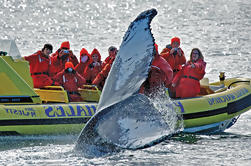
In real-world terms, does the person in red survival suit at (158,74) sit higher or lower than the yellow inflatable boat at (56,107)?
higher

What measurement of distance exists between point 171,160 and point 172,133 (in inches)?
88.1

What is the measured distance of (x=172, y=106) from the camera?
9664 millimetres

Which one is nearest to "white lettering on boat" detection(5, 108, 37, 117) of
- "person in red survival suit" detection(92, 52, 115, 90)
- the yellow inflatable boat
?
the yellow inflatable boat

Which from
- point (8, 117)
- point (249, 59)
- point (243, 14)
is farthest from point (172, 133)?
point (243, 14)

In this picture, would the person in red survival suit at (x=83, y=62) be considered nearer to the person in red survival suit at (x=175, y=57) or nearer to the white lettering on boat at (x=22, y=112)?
the person in red survival suit at (x=175, y=57)

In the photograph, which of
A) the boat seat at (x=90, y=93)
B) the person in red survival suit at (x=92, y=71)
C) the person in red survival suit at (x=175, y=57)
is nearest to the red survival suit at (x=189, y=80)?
the person in red survival suit at (x=175, y=57)

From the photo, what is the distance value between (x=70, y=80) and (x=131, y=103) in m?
4.70

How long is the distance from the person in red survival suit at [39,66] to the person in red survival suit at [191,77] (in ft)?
8.17

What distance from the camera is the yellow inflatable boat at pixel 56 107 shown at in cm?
859

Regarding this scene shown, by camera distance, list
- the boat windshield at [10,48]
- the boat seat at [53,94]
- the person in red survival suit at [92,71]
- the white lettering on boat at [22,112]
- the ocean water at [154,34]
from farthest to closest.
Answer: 1. the person in red survival suit at [92,71]
2. the boat windshield at [10,48]
3. the boat seat at [53,94]
4. the white lettering on boat at [22,112]
5. the ocean water at [154,34]

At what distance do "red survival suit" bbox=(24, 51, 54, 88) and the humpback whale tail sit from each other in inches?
178

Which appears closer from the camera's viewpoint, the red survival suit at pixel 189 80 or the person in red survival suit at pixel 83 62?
the red survival suit at pixel 189 80

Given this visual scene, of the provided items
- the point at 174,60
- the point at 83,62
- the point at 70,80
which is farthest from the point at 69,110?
the point at 174,60

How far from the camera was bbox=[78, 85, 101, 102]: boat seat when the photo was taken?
31.8 ft
